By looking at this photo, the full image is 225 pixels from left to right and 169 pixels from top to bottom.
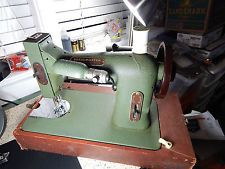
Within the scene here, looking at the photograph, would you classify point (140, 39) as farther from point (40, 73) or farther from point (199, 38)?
point (199, 38)

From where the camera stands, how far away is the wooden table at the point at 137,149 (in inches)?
26.4

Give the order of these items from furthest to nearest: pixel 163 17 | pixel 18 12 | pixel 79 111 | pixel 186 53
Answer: pixel 163 17 → pixel 186 53 → pixel 18 12 → pixel 79 111

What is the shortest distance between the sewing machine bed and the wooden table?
22 mm

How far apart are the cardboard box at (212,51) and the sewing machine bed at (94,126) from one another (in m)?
1.03

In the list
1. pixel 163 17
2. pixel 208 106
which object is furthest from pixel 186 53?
pixel 208 106

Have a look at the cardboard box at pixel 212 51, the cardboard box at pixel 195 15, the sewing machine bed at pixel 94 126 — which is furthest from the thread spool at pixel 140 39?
the cardboard box at pixel 212 51

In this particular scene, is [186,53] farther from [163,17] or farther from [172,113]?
[172,113]

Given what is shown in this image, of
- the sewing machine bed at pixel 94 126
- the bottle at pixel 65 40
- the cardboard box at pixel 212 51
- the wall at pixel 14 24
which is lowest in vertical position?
the cardboard box at pixel 212 51

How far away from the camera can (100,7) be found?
1.62 metres

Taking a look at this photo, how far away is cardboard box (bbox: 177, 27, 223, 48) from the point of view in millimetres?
1606

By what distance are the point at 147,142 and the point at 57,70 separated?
425 millimetres

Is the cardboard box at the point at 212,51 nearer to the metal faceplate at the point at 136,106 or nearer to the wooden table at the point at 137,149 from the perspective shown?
the wooden table at the point at 137,149

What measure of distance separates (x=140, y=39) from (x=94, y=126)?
0.39m

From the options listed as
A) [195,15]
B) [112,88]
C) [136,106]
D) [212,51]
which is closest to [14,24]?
[112,88]
